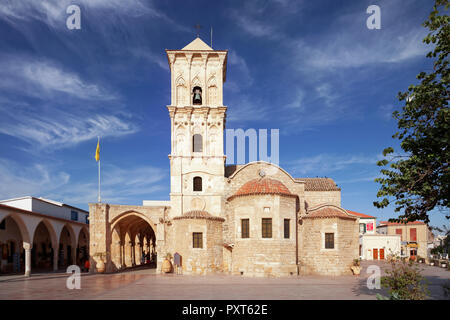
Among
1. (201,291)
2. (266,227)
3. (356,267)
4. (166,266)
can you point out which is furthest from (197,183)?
(356,267)

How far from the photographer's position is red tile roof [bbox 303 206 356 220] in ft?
85.4

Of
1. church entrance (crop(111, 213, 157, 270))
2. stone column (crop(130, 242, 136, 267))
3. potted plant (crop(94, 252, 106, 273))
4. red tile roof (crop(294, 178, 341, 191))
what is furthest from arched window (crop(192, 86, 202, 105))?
stone column (crop(130, 242, 136, 267))

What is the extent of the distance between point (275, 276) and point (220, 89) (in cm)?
1596

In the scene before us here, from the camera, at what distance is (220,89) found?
3019cm

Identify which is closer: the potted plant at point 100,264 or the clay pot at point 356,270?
the clay pot at point 356,270

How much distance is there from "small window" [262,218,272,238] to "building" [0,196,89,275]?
1731cm

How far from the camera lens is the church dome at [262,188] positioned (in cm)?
2507

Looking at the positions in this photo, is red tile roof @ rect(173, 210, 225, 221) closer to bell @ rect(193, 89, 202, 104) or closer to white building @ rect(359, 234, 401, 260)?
bell @ rect(193, 89, 202, 104)

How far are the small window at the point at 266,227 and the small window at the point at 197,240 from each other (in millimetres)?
4774

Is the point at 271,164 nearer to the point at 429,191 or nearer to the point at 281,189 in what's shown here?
the point at 281,189

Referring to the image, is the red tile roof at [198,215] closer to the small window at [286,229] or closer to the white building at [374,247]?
the small window at [286,229]

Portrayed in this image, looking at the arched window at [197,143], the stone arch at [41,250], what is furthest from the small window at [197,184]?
the stone arch at [41,250]

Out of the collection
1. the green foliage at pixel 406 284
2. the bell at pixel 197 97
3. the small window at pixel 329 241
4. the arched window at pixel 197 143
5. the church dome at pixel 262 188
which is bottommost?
the small window at pixel 329 241

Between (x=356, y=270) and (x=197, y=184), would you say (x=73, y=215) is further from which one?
(x=356, y=270)
